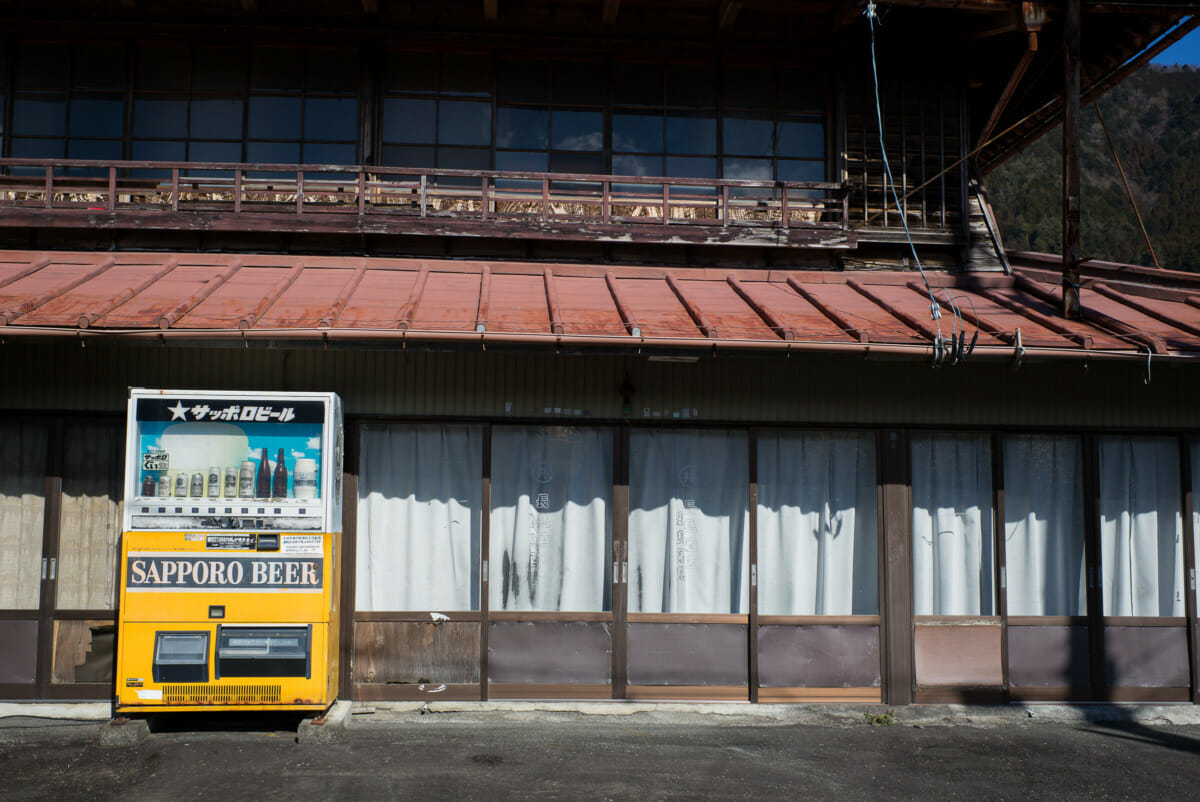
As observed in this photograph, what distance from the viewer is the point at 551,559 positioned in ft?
26.4

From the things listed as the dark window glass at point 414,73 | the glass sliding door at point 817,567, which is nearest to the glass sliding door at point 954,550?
the glass sliding door at point 817,567

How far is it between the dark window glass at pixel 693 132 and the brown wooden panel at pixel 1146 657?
6.63 metres

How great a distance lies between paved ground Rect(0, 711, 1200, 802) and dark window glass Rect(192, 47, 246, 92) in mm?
6822

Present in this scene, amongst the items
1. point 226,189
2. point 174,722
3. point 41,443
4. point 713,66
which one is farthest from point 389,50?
point 174,722

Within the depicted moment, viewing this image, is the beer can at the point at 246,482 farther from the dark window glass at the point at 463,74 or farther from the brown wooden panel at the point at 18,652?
the dark window glass at the point at 463,74

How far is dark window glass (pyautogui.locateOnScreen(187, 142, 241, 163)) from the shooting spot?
9758mm

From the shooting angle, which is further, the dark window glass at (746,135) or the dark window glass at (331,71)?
the dark window glass at (746,135)

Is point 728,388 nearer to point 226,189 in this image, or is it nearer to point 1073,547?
point 1073,547

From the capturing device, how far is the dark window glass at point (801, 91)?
10273mm

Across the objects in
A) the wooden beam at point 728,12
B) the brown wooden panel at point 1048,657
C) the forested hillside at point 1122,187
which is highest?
the forested hillside at point 1122,187

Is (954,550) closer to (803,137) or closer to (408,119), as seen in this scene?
(803,137)

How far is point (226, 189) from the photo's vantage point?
9.41m

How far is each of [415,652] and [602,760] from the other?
2200mm

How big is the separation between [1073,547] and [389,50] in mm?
9034
